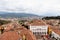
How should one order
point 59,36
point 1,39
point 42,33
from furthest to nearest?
point 42,33
point 59,36
point 1,39

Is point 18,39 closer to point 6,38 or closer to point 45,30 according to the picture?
point 6,38

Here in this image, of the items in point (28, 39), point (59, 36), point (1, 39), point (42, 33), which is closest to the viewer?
point (1, 39)

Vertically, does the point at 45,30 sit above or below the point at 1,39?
below

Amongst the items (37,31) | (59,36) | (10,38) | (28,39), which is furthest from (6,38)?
(37,31)

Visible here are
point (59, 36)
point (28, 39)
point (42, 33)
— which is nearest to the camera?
point (28, 39)

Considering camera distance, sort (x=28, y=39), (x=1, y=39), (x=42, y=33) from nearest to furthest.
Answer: (x=1, y=39) < (x=28, y=39) < (x=42, y=33)

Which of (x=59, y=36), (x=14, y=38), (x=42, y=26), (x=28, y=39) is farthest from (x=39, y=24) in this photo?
(x=14, y=38)

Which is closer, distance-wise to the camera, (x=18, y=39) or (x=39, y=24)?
(x=18, y=39)

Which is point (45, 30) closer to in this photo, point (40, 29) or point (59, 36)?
point (40, 29)

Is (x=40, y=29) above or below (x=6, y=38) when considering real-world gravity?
below
